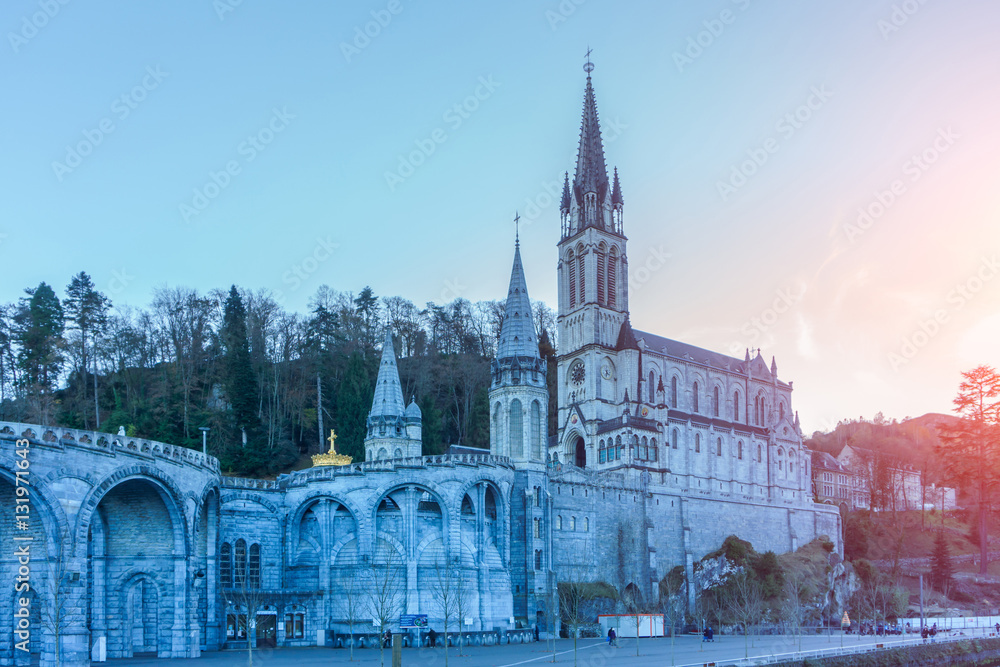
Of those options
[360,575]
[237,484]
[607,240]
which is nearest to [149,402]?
[237,484]

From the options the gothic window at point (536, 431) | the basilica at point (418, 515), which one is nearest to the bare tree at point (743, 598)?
the basilica at point (418, 515)

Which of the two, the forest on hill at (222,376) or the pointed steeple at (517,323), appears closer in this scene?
the pointed steeple at (517,323)

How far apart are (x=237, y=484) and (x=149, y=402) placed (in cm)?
2053

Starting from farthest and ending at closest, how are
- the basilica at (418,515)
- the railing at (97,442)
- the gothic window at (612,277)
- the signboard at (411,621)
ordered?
the gothic window at (612,277) → the signboard at (411,621) → the basilica at (418,515) → the railing at (97,442)

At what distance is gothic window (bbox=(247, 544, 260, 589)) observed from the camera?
46.7m

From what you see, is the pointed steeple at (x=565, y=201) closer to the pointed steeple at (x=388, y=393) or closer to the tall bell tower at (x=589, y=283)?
the tall bell tower at (x=589, y=283)

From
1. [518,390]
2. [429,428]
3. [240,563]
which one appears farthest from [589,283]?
[240,563]

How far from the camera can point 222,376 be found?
69.7 metres

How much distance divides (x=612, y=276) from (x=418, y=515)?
1508 inches

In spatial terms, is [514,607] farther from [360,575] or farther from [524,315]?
[524,315]

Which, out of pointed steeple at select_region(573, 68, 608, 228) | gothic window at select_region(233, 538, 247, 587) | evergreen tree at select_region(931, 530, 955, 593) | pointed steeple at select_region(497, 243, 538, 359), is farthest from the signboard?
evergreen tree at select_region(931, 530, 955, 593)

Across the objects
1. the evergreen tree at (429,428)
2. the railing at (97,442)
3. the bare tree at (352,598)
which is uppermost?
the evergreen tree at (429,428)

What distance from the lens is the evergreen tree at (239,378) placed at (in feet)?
217

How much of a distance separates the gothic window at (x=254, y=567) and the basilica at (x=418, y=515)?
78 millimetres
